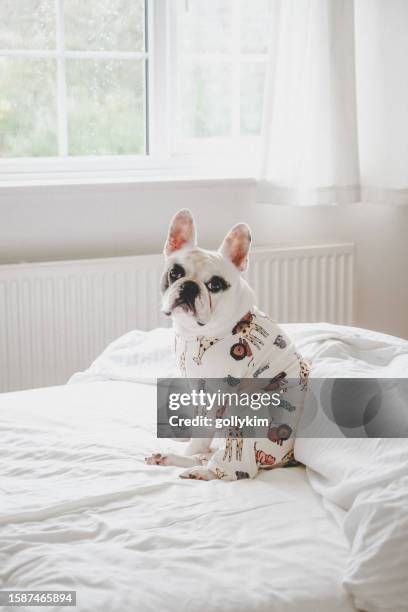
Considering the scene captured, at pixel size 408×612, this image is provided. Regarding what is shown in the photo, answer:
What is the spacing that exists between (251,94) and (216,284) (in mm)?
1803

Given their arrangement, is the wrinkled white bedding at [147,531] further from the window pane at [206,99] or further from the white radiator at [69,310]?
the window pane at [206,99]

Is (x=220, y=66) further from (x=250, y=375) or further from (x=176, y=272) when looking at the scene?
(x=250, y=375)

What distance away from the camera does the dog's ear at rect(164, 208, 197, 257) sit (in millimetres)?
1689

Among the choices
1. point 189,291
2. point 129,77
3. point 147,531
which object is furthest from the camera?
point 129,77

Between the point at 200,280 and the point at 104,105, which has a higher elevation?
the point at 104,105

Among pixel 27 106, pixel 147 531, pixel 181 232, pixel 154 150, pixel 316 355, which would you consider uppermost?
pixel 27 106

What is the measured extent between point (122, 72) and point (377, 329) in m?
1.38

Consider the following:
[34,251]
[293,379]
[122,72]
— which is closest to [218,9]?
[122,72]

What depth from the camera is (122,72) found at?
3051 mm

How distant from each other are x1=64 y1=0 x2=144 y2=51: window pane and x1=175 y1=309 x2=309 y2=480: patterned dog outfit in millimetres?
1641

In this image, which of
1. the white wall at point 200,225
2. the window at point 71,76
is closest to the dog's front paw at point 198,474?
the white wall at point 200,225

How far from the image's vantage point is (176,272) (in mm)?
1656

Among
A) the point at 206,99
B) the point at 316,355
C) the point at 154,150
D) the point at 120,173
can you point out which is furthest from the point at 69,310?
the point at 316,355

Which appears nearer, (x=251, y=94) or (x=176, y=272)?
(x=176, y=272)
